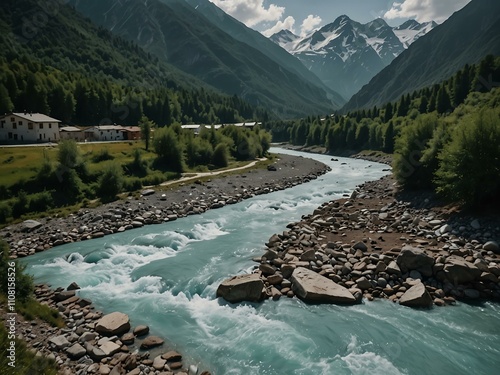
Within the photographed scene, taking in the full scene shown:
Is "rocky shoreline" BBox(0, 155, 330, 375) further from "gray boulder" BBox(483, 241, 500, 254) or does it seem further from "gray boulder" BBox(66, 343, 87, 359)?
"gray boulder" BBox(483, 241, 500, 254)

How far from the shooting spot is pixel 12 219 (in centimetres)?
4266

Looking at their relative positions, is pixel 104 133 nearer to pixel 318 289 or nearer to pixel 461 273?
pixel 318 289

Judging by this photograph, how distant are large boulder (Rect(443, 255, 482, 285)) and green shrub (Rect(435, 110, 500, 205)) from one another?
12175 mm

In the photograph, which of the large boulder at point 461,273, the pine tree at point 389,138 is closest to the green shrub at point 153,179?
the large boulder at point 461,273

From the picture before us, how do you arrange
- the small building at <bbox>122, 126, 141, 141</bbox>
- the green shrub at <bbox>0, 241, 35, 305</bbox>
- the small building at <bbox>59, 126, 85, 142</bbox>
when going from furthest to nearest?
the small building at <bbox>122, 126, 141, 141</bbox>, the small building at <bbox>59, 126, 85, 142</bbox>, the green shrub at <bbox>0, 241, 35, 305</bbox>

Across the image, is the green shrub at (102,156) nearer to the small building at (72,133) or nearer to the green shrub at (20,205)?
the green shrub at (20,205)

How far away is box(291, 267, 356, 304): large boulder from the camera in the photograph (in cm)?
2184

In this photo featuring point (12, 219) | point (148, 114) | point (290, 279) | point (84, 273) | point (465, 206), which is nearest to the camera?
point (290, 279)

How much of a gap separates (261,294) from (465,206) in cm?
2464

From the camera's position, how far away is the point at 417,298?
2100cm

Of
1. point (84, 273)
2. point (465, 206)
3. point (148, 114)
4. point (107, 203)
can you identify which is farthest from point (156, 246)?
point (148, 114)

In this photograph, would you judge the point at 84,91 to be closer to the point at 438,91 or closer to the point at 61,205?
the point at 61,205

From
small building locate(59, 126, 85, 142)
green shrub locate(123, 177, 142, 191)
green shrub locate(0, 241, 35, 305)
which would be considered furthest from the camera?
small building locate(59, 126, 85, 142)

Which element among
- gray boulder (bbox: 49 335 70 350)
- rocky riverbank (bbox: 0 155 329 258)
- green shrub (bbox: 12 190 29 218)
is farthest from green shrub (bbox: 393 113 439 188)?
green shrub (bbox: 12 190 29 218)
